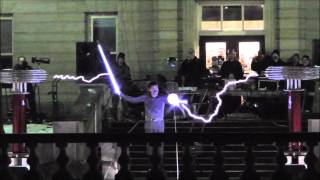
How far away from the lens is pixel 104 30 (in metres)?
22.1

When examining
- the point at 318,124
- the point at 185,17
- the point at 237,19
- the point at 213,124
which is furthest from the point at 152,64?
the point at 318,124

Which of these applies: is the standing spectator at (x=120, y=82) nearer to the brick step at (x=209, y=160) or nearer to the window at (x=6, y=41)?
the brick step at (x=209, y=160)

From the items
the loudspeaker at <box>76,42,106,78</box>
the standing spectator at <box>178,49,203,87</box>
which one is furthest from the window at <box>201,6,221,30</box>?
the loudspeaker at <box>76,42,106,78</box>

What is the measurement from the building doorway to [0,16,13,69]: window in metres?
6.53

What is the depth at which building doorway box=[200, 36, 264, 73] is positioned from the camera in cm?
2152

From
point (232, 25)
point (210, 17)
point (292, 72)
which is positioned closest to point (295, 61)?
point (292, 72)

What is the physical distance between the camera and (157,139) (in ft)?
16.2

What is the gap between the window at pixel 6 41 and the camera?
22.1 metres

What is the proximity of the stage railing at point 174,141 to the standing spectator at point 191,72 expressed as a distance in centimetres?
1306

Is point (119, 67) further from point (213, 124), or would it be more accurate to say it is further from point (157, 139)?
point (157, 139)

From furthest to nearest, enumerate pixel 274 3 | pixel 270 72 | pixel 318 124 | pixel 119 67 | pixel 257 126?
pixel 274 3 < pixel 119 67 < pixel 257 126 < pixel 318 124 < pixel 270 72

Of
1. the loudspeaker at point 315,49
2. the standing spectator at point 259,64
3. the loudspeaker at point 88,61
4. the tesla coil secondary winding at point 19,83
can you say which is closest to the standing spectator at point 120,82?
the loudspeaker at point 88,61

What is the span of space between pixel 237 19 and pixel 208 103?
5158mm

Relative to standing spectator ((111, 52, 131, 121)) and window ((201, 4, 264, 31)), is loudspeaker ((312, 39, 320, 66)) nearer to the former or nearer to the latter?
window ((201, 4, 264, 31))
